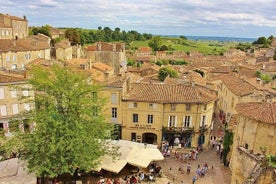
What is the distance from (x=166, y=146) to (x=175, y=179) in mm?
6539

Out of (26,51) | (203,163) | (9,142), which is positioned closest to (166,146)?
(203,163)

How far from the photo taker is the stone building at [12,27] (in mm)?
78425

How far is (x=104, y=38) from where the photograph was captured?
5694 inches

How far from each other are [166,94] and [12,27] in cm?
6611

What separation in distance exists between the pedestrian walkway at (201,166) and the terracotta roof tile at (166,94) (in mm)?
6353

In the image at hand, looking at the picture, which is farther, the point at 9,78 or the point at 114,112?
the point at 114,112

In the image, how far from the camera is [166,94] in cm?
3344

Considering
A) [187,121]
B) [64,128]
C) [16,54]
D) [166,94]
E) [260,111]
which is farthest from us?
[16,54]

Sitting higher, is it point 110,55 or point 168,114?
point 110,55

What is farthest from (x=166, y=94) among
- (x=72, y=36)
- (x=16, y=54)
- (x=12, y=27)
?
(x=72, y=36)

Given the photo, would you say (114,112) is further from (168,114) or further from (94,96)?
(94,96)

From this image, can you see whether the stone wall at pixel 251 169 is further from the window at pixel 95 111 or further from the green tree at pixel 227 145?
the window at pixel 95 111

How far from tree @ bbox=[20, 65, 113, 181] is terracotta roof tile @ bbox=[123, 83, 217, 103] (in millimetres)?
10234

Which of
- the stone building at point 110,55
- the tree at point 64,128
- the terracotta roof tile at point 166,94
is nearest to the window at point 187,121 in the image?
the terracotta roof tile at point 166,94
